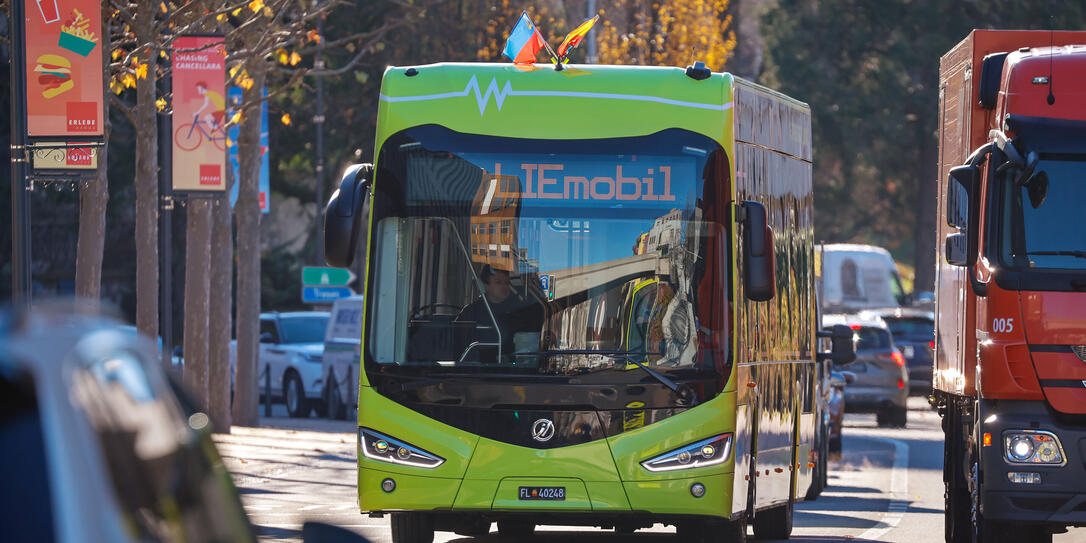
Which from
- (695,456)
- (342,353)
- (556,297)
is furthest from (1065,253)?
(342,353)

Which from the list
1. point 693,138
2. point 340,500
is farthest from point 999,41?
point 340,500

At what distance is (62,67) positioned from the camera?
14836 millimetres

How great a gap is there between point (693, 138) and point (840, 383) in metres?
12.5

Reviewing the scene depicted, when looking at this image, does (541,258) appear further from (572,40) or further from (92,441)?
(92,441)

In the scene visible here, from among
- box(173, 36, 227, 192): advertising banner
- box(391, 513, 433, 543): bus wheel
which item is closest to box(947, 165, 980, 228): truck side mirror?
box(391, 513, 433, 543): bus wheel

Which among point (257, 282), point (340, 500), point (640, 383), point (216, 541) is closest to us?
point (216, 541)

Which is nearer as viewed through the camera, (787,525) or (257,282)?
(787,525)

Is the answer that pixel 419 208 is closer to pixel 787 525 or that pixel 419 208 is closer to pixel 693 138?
pixel 693 138

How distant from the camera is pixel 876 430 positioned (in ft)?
97.2

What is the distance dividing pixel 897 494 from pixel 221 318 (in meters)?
11.0

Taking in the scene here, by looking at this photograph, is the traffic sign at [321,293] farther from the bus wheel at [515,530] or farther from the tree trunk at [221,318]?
the bus wheel at [515,530]

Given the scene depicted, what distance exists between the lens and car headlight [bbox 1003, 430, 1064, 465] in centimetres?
1008

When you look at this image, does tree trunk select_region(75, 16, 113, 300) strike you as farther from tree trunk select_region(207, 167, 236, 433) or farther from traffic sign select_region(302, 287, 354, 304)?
traffic sign select_region(302, 287, 354, 304)

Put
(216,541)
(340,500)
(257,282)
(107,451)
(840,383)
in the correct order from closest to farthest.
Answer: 1. (107,451)
2. (216,541)
3. (340,500)
4. (840,383)
5. (257,282)
